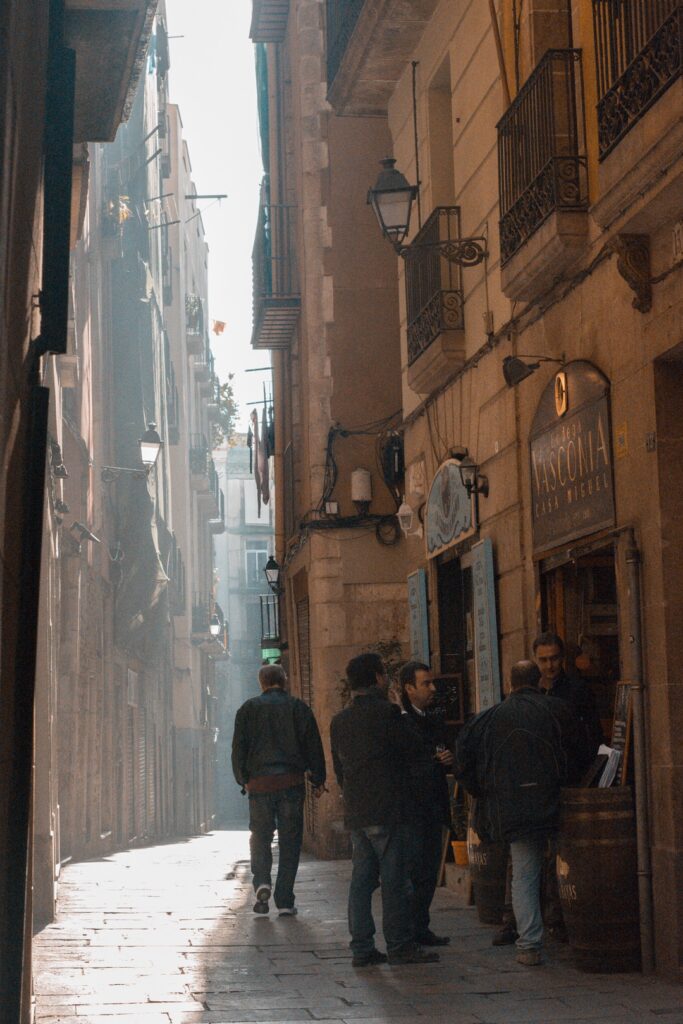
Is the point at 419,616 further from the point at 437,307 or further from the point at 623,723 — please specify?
the point at 623,723

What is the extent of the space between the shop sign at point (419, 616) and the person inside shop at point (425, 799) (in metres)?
4.12

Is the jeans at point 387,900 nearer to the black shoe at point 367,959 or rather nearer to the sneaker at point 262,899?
the black shoe at point 367,959

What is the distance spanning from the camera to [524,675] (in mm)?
8578

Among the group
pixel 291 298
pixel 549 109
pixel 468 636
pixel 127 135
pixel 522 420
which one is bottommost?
pixel 468 636

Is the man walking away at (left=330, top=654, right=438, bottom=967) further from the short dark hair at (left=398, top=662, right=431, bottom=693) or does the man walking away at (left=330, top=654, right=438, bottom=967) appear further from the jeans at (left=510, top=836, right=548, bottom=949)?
the short dark hair at (left=398, top=662, right=431, bottom=693)

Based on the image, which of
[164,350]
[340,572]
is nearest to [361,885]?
[340,572]

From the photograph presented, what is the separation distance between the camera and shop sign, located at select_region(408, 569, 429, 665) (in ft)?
46.2

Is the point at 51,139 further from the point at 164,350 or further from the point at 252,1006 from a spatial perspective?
the point at 164,350

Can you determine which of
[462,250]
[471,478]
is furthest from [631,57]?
[471,478]

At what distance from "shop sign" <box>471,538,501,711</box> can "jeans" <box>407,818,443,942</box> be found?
2084 mm

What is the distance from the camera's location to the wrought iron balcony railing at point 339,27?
14641 mm

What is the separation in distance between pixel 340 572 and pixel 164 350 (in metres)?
18.4

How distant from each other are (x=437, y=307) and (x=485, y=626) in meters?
2.69

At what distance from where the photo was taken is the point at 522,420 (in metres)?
10.9
